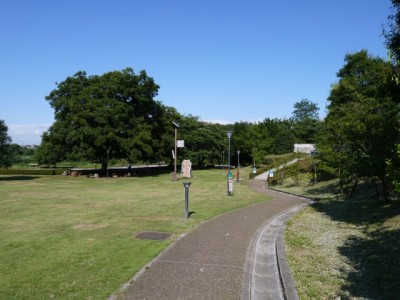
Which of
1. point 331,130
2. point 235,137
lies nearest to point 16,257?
point 331,130

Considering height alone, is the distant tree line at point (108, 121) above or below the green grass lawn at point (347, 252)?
above

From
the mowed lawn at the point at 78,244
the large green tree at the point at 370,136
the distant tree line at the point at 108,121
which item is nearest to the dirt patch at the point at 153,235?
the mowed lawn at the point at 78,244

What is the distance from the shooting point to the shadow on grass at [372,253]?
225 inches

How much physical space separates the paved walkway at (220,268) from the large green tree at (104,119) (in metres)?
27.0

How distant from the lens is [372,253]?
7.73m

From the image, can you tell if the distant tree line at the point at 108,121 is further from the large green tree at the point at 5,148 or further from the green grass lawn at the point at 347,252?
the green grass lawn at the point at 347,252

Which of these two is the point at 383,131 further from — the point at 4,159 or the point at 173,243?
the point at 4,159

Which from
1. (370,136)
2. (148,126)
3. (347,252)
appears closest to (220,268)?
(347,252)

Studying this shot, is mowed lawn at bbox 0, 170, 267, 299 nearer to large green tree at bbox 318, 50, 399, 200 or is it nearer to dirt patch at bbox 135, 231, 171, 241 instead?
dirt patch at bbox 135, 231, 171, 241

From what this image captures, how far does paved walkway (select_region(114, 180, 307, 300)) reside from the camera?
546 centimetres

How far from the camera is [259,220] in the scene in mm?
12133

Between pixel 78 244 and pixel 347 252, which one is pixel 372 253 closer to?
pixel 347 252

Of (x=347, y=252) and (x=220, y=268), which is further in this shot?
(x=347, y=252)

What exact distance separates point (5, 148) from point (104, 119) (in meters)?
9.27
